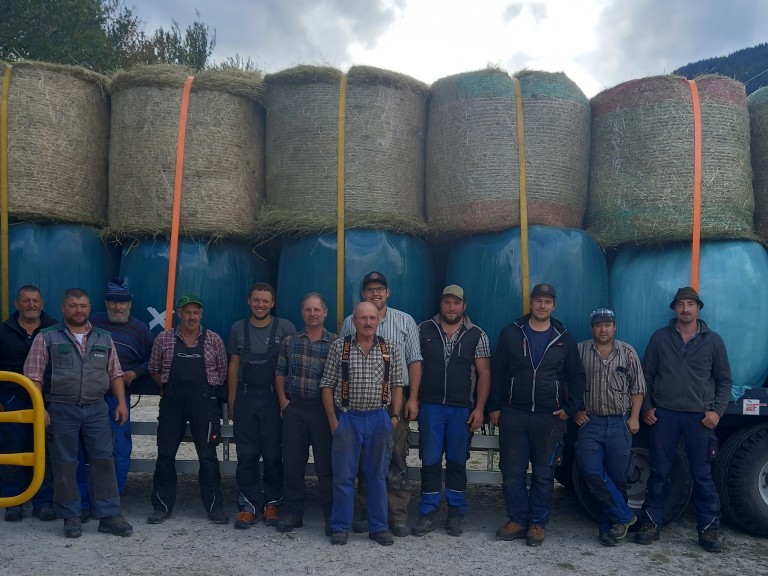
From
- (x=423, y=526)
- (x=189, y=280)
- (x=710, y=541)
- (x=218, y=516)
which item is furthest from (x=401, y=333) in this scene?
(x=710, y=541)

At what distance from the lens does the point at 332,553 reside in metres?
4.56

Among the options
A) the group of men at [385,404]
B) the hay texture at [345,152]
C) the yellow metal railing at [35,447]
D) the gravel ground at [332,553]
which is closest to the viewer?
the yellow metal railing at [35,447]

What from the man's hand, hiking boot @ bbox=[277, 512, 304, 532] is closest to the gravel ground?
hiking boot @ bbox=[277, 512, 304, 532]

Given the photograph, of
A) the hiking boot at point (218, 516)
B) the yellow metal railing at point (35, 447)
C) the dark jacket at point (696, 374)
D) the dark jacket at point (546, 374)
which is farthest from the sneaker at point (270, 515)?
the dark jacket at point (696, 374)

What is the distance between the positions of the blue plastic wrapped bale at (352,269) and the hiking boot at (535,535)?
1802mm

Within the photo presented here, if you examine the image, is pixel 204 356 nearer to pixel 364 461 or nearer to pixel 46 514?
pixel 364 461

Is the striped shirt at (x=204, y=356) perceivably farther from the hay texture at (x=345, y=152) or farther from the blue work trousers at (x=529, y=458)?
the blue work trousers at (x=529, y=458)

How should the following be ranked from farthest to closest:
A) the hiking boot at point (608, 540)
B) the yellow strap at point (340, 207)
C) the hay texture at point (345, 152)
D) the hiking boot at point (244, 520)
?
1. the hay texture at point (345, 152)
2. the yellow strap at point (340, 207)
3. the hiking boot at point (244, 520)
4. the hiking boot at point (608, 540)

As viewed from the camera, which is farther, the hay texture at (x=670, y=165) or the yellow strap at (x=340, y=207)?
the yellow strap at (x=340, y=207)

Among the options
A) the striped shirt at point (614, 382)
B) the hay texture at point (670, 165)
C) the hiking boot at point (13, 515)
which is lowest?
the hiking boot at point (13, 515)

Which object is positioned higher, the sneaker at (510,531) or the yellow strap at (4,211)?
the yellow strap at (4,211)

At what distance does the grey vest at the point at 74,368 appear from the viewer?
477cm

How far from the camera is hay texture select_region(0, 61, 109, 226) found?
5.42 metres

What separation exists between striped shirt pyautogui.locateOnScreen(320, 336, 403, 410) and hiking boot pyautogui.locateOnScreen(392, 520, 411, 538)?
0.93 metres
